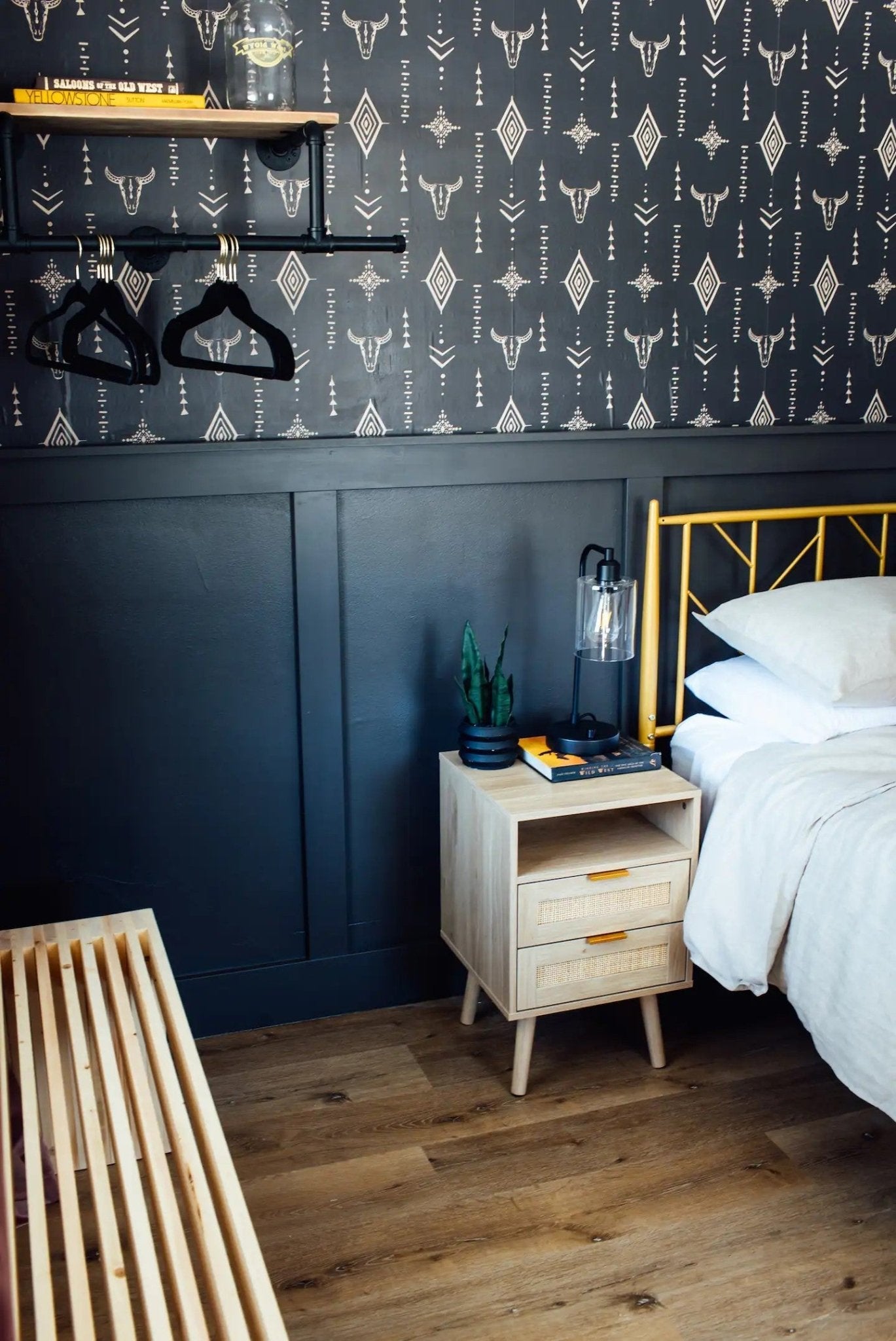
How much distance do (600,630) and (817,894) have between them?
2.27 ft

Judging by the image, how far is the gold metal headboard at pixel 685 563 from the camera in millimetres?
2764

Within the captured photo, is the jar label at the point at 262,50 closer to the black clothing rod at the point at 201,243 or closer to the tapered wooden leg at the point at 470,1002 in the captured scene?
the black clothing rod at the point at 201,243

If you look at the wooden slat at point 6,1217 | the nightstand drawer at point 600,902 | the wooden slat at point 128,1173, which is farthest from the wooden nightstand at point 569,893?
the wooden slat at point 6,1217

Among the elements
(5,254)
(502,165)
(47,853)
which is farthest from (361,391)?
(47,853)

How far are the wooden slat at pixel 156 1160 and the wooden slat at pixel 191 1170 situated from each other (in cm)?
2

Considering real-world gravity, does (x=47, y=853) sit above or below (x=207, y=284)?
below

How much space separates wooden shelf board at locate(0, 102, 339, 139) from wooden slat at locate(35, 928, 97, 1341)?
1400 mm

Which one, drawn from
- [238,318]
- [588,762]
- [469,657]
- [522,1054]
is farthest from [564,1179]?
[238,318]

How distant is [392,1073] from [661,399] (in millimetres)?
1564

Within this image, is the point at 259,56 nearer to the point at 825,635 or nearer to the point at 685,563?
the point at 685,563

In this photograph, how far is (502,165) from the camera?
2559 millimetres

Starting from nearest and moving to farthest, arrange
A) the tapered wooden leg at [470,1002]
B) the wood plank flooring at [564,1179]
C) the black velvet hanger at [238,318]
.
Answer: the wood plank flooring at [564,1179] → the black velvet hanger at [238,318] → the tapered wooden leg at [470,1002]

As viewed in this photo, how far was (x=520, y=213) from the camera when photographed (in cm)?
259

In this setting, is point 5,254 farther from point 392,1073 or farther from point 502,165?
point 392,1073
